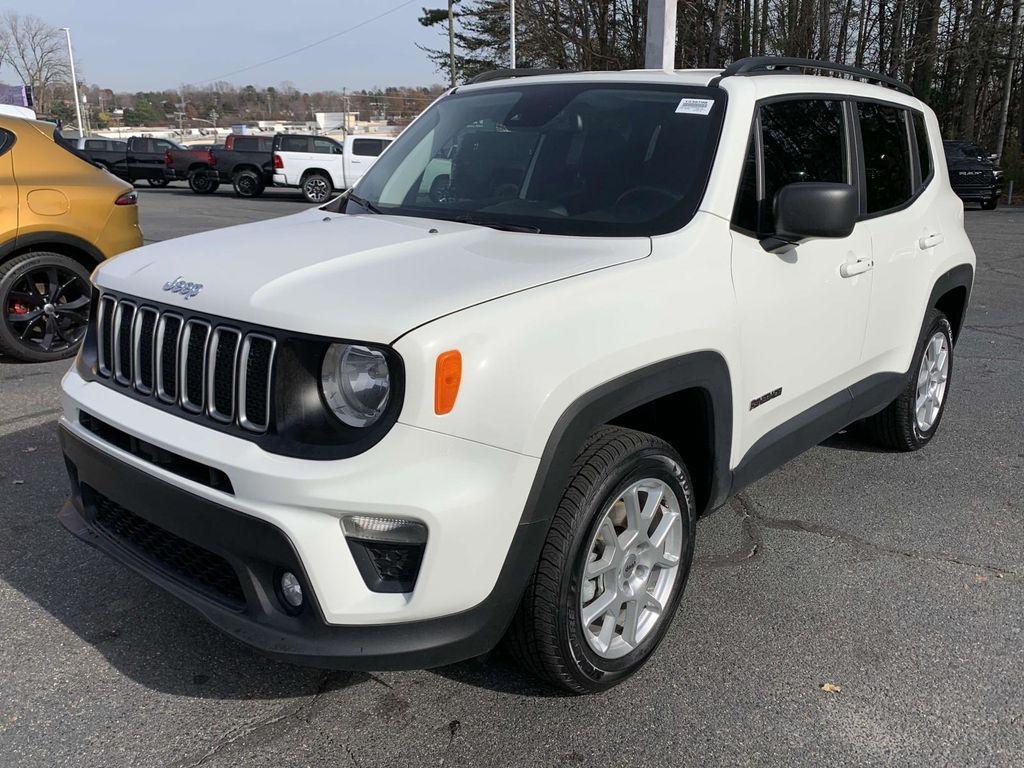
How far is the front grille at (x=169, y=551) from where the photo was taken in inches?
93.4

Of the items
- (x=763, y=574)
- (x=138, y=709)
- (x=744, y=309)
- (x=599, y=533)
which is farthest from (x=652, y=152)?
(x=138, y=709)

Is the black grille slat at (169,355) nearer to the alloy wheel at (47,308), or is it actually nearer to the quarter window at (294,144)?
the alloy wheel at (47,308)

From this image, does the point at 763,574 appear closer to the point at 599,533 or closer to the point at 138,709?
the point at 599,533

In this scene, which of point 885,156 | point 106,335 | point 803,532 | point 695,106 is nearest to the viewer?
point 106,335

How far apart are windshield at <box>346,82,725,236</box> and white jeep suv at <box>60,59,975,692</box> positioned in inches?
A: 0.5

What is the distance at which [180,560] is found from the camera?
2.50 meters

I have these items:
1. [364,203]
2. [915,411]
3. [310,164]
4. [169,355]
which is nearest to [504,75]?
[364,203]

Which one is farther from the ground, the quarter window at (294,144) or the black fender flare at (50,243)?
the quarter window at (294,144)

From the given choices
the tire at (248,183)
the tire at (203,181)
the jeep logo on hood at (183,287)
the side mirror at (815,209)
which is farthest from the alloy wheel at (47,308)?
the tire at (203,181)

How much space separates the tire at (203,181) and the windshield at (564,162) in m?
26.6

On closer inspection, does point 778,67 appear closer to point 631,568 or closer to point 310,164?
point 631,568

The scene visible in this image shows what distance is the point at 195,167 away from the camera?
1113 inches

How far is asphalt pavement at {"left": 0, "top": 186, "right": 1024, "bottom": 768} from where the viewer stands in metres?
2.45

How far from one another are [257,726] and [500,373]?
1.28m
